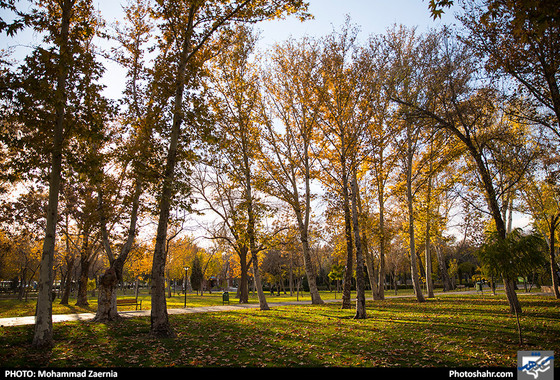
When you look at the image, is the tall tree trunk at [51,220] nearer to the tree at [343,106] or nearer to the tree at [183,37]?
the tree at [183,37]

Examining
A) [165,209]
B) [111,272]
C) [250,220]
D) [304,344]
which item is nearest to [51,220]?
[165,209]

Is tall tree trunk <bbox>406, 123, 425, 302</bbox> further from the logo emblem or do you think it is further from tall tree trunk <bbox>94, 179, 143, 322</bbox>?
tall tree trunk <bbox>94, 179, 143, 322</bbox>

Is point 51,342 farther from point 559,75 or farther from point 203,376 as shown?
point 559,75

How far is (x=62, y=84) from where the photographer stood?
9.53 meters

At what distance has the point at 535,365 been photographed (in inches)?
237

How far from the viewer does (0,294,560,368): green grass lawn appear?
6879 mm

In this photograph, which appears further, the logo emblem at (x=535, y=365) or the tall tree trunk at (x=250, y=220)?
the tall tree trunk at (x=250, y=220)

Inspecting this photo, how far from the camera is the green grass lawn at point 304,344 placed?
6.88 metres

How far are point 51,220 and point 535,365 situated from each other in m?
11.8

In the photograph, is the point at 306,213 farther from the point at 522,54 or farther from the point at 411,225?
the point at 522,54

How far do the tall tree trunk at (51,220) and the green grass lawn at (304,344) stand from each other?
502 millimetres

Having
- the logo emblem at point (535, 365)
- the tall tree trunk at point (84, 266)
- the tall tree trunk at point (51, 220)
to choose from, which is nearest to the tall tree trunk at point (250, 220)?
the tall tree trunk at point (84, 266)

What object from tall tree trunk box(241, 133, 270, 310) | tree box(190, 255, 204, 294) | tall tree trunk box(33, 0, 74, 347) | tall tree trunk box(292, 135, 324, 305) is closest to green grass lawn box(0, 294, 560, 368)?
tall tree trunk box(33, 0, 74, 347)

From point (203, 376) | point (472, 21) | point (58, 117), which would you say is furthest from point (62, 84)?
point (472, 21)
